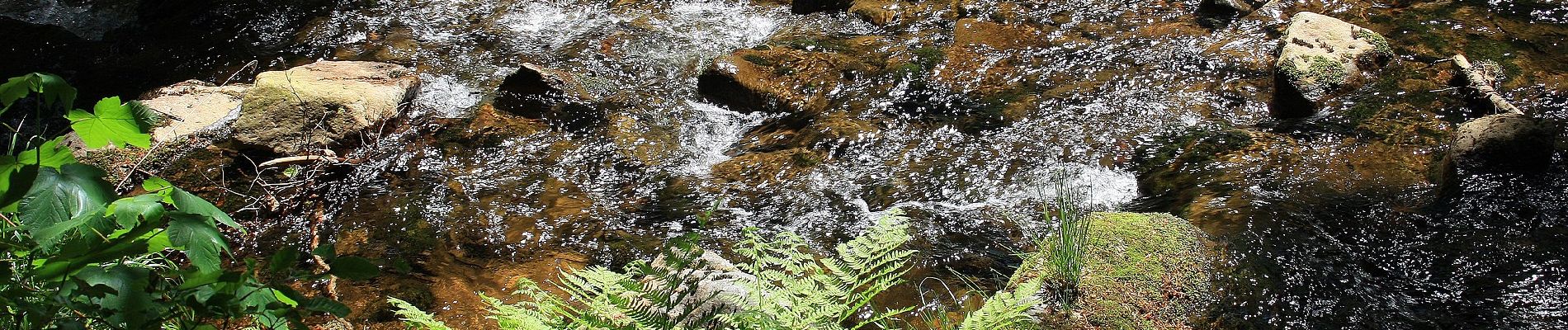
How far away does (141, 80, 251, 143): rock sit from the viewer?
206 inches

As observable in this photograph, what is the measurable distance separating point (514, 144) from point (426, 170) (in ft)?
1.83

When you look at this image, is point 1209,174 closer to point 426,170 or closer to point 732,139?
point 732,139

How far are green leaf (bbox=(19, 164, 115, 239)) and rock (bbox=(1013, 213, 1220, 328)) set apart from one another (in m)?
2.66

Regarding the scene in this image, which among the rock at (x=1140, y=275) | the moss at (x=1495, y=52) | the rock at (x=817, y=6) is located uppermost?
the rock at (x=1140, y=275)

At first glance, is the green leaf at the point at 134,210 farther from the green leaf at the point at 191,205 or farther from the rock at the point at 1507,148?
the rock at the point at 1507,148

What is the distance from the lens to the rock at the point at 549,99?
584 centimetres

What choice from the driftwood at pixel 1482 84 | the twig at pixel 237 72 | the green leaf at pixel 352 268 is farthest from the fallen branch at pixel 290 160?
the driftwood at pixel 1482 84

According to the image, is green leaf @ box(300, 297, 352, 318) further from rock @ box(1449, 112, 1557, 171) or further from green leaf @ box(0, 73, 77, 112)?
rock @ box(1449, 112, 1557, 171)

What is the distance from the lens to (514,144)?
5.57 metres

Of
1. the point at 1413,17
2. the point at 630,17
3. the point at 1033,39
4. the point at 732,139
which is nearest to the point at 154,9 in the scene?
the point at 630,17

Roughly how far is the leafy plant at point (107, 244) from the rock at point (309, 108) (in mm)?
3636

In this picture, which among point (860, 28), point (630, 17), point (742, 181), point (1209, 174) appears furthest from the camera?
point (630, 17)

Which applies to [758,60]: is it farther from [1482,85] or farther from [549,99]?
[1482,85]

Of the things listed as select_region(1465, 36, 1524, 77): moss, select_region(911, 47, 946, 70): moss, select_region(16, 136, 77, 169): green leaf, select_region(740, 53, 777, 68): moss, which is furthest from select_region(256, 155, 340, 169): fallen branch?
select_region(1465, 36, 1524, 77): moss
